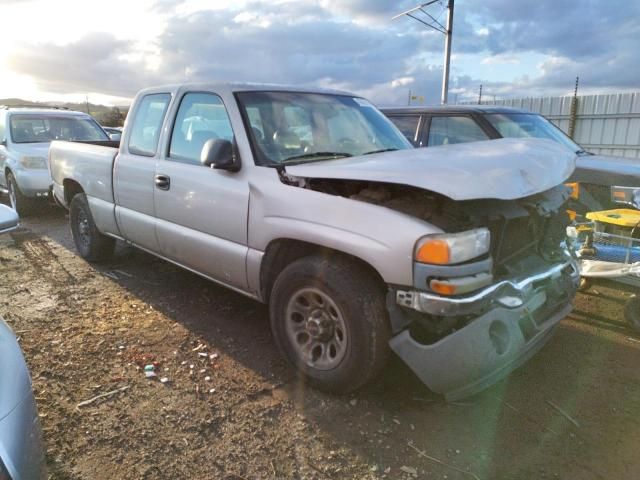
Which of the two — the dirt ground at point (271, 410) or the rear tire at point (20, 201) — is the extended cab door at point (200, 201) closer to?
the dirt ground at point (271, 410)

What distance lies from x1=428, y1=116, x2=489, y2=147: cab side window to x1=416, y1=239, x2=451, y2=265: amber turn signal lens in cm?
389

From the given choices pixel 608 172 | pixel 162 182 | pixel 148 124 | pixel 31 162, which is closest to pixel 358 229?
pixel 162 182

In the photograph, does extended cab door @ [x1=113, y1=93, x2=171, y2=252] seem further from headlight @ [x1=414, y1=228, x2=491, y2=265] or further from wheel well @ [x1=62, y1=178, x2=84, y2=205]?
headlight @ [x1=414, y1=228, x2=491, y2=265]

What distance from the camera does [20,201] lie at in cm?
851

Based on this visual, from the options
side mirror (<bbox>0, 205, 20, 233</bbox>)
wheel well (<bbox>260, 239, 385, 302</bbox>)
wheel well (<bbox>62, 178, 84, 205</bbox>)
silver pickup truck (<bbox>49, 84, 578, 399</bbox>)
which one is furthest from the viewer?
wheel well (<bbox>62, 178, 84, 205</bbox>)

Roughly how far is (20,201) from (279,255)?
7.19 metres

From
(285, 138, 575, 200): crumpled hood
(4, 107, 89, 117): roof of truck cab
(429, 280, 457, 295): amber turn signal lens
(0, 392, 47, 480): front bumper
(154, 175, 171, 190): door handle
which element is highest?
(4, 107, 89, 117): roof of truck cab

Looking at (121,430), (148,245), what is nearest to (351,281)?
(121,430)

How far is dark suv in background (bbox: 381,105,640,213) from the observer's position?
18.1 feet

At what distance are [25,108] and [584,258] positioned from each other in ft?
32.2

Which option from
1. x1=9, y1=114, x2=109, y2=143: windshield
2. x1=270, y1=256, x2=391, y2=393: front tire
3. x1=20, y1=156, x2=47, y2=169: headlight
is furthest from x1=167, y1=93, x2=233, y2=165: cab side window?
x1=9, y1=114, x2=109, y2=143: windshield

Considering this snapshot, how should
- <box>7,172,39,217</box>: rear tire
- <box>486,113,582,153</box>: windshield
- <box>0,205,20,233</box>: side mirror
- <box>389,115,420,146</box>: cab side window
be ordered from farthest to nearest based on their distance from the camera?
1. <box>7,172,39,217</box>: rear tire
2. <box>389,115,420,146</box>: cab side window
3. <box>486,113,582,153</box>: windshield
4. <box>0,205,20,233</box>: side mirror

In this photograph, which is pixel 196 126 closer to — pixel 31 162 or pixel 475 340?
pixel 475 340

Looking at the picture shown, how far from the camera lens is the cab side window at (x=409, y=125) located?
6.51 m
